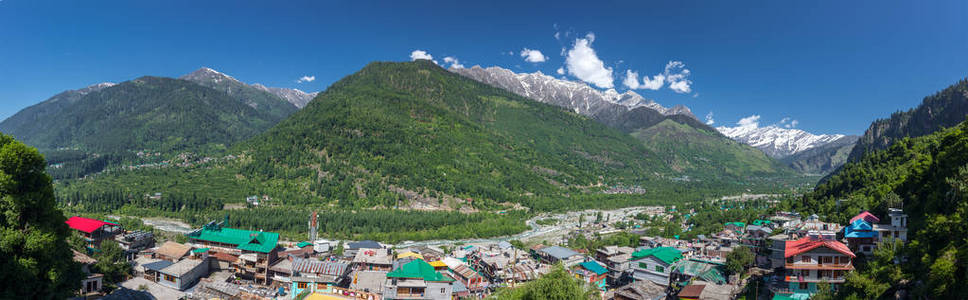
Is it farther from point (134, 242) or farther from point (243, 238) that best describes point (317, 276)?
point (134, 242)

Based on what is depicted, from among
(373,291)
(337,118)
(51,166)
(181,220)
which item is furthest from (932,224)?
(51,166)

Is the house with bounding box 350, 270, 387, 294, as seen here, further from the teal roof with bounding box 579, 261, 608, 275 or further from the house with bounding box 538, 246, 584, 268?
the teal roof with bounding box 579, 261, 608, 275

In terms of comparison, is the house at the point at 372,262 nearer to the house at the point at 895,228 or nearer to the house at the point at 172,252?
the house at the point at 172,252

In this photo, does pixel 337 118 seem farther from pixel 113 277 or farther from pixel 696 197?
pixel 696 197

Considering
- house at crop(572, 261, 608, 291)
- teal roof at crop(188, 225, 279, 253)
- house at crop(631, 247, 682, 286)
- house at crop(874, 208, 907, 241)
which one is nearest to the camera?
house at crop(874, 208, 907, 241)

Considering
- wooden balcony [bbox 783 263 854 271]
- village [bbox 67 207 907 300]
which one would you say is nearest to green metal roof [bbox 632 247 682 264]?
village [bbox 67 207 907 300]

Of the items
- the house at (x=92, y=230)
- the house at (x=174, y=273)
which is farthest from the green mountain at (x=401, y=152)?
the house at (x=174, y=273)

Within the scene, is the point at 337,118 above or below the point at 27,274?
above
